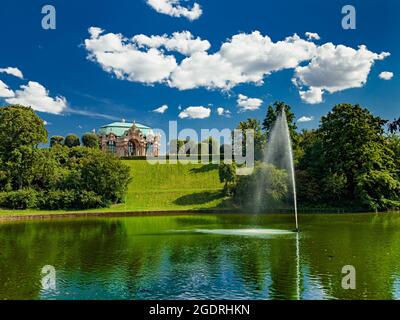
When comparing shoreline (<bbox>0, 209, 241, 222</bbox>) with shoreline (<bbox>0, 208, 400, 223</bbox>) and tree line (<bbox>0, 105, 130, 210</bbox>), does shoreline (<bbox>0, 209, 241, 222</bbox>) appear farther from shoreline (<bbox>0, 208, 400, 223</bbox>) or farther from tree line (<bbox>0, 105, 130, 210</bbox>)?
tree line (<bbox>0, 105, 130, 210</bbox>)

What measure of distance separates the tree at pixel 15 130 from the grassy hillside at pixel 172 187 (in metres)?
15.5

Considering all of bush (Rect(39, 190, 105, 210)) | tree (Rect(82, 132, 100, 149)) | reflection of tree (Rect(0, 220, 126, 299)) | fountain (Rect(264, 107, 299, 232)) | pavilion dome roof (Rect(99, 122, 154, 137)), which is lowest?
reflection of tree (Rect(0, 220, 126, 299))

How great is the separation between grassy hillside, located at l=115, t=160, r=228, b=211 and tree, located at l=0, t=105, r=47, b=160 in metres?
15.5

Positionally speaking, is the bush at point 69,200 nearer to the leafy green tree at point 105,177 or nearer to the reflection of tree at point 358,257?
the leafy green tree at point 105,177

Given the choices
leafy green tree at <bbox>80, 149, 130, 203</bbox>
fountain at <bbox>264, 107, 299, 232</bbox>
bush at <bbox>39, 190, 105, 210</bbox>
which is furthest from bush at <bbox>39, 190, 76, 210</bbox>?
fountain at <bbox>264, 107, 299, 232</bbox>

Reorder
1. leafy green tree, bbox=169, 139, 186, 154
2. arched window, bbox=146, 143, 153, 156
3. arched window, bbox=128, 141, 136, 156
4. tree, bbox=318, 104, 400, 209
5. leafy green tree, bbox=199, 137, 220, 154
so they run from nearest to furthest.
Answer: tree, bbox=318, 104, 400, 209 < leafy green tree, bbox=199, 137, 220, 154 < leafy green tree, bbox=169, 139, 186, 154 < arched window, bbox=128, 141, 136, 156 < arched window, bbox=146, 143, 153, 156

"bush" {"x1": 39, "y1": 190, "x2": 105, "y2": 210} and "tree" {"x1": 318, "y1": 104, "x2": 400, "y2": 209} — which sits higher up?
"tree" {"x1": 318, "y1": 104, "x2": 400, "y2": 209}

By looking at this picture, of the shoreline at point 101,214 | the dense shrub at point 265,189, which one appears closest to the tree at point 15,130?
the shoreline at point 101,214

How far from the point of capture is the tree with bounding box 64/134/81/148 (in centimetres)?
11550

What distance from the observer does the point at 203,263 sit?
18.9 metres

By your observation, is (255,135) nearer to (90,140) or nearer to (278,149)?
(278,149)

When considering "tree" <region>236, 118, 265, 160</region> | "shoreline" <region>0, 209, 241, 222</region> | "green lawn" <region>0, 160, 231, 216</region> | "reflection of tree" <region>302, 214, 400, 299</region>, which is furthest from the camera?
"tree" <region>236, 118, 265, 160</region>

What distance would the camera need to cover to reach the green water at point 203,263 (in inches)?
567

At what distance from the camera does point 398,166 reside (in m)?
55.2
